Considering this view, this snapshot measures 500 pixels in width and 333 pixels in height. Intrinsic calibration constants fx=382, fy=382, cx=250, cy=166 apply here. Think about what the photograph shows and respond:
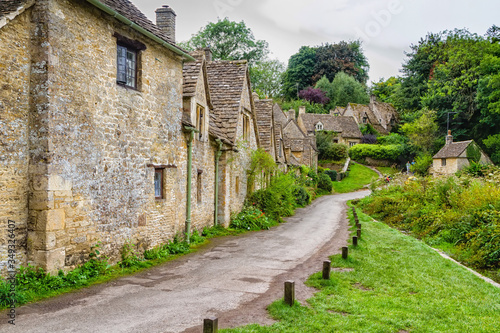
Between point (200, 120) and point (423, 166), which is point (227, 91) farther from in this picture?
point (423, 166)

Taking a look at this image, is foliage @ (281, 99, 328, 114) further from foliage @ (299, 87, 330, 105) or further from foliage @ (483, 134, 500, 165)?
foliage @ (483, 134, 500, 165)

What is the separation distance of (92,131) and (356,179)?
50049mm

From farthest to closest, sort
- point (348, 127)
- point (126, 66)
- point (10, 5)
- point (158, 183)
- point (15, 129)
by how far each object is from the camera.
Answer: point (348, 127) < point (158, 183) < point (126, 66) < point (10, 5) < point (15, 129)

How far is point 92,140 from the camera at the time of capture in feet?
32.3

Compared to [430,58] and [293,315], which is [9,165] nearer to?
[293,315]

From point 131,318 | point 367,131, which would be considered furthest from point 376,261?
point 367,131

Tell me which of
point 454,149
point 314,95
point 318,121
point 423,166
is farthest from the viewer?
point 314,95

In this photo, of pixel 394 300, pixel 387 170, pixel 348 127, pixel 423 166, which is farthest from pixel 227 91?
pixel 348 127

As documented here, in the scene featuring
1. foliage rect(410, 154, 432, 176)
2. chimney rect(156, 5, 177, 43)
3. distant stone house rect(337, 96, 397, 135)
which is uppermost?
distant stone house rect(337, 96, 397, 135)

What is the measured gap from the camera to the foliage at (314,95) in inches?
3206

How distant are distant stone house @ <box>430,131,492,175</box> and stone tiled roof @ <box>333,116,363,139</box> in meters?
21.8

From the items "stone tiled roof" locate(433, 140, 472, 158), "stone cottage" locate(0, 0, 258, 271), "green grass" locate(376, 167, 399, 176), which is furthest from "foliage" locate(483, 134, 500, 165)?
"stone cottage" locate(0, 0, 258, 271)

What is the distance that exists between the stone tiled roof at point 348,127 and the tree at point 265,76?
13290mm

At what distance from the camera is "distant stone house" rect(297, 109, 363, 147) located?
225 feet
